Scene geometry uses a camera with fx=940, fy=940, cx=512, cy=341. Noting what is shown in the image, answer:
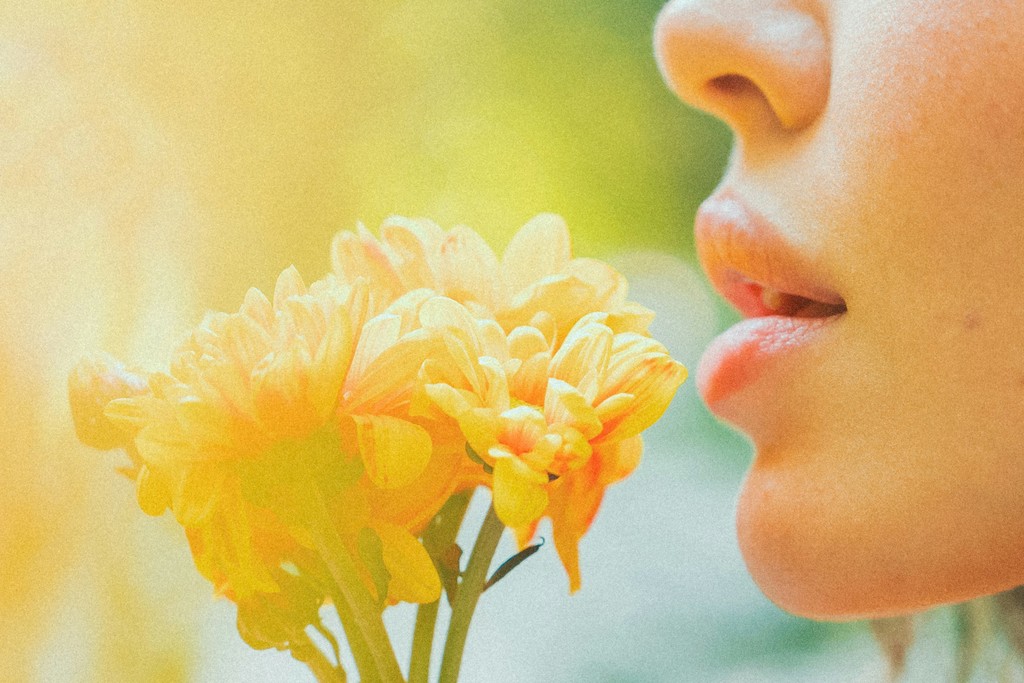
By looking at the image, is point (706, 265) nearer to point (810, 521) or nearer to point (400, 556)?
point (810, 521)

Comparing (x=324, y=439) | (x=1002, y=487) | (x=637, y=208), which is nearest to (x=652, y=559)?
(x=637, y=208)

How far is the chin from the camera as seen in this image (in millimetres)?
397

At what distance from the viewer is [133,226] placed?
50cm

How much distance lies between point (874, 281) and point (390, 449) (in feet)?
0.75

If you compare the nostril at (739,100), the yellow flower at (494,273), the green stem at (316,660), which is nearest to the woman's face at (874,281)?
the nostril at (739,100)

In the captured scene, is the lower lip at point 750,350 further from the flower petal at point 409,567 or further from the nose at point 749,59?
the flower petal at point 409,567

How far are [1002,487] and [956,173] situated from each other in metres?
0.13

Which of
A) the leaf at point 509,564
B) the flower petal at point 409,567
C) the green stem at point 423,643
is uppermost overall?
the flower petal at point 409,567

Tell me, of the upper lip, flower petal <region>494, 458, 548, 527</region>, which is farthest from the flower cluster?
the upper lip

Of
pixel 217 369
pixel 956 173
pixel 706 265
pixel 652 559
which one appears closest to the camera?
pixel 217 369

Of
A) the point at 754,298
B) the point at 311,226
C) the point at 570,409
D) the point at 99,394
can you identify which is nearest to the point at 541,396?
the point at 570,409

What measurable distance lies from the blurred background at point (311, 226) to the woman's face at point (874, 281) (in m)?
0.25

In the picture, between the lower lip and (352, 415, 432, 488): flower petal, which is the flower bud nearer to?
(352, 415, 432, 488): flower petal

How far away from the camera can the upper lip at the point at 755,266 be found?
0.42m
